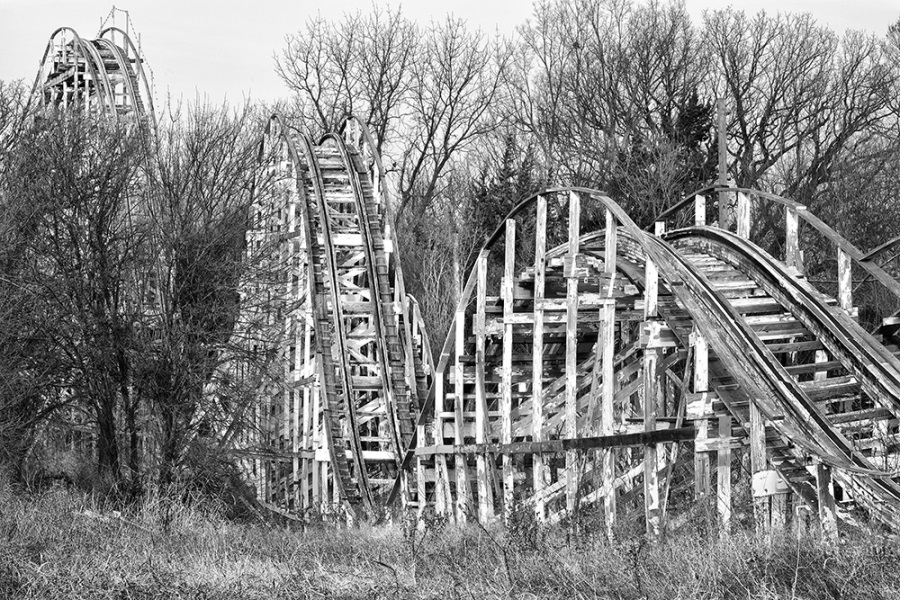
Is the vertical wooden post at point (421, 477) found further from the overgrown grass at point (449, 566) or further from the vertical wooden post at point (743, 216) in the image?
the vertical wooden post at point (743, 216)

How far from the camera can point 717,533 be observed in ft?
29.8

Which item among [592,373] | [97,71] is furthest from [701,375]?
[97,71]

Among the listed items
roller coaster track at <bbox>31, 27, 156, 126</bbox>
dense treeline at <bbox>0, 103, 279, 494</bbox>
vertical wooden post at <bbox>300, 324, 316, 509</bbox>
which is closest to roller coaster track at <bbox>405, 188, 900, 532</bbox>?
vertical wooden post at <bbox>300, 324, 316, 509</bbox>

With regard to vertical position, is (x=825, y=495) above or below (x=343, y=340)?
below

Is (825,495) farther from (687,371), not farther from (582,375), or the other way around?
(582,375)

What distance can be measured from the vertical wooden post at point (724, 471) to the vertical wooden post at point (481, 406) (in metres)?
4.02

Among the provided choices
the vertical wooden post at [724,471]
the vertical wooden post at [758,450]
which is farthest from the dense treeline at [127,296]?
the vertical wooden post at [758,450]

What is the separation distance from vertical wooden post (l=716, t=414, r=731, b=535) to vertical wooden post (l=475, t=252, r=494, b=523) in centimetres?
402

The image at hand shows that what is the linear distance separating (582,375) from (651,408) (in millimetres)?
4386

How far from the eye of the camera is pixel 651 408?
11.2 m

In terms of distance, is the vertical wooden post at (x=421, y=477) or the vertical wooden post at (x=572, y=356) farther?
the vertical wooden post at (x=421, y=477)

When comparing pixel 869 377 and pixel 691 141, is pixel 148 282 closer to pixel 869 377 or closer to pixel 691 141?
pixel 869 377

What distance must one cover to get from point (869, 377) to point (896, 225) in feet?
63.4

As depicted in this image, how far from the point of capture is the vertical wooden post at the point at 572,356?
1212 centimetres
